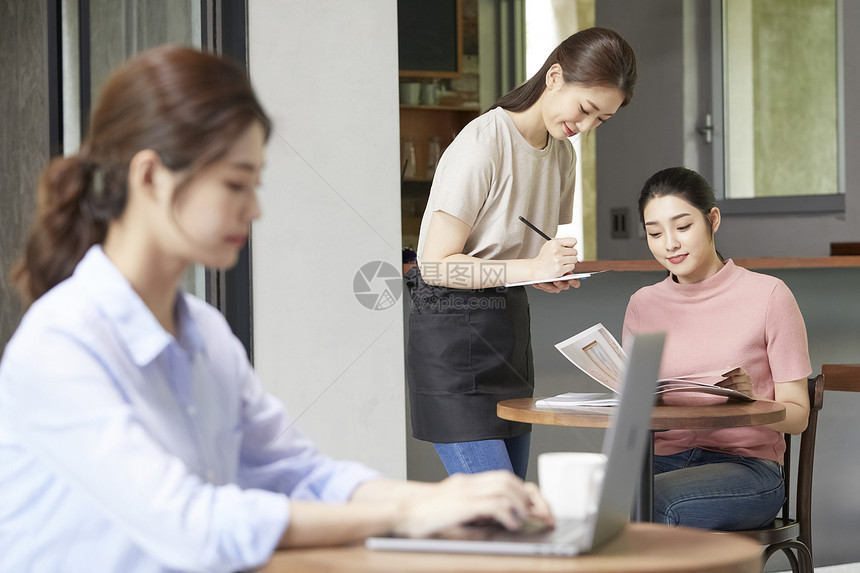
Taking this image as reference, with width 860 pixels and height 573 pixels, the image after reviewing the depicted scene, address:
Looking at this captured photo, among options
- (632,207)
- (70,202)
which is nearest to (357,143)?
(70,202)

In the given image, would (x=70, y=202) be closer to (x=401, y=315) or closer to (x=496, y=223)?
(x=496, y=223)

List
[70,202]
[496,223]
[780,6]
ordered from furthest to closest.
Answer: [780,6] < [496,223] < [70,202]

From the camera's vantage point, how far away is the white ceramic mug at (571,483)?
97 cm

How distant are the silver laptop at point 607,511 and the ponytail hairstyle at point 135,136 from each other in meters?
0.38

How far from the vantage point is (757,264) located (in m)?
2.95

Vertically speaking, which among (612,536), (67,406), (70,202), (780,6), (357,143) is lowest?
(612,536)

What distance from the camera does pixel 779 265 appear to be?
2.95 meters

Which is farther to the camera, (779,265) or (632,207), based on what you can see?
(632,207)

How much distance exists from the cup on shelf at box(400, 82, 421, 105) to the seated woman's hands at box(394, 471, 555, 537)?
15.5ft

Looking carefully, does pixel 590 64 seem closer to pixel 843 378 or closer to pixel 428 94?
pixel 843 378

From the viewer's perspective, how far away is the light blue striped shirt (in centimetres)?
80

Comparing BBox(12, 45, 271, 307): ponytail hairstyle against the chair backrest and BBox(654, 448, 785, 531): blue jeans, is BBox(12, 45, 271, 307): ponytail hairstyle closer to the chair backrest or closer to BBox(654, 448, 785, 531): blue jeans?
BBox(654, 448, 785, 531): blue jeans

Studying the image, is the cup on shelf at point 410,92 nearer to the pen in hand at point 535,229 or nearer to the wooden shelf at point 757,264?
the wooden shelf at point 757,264

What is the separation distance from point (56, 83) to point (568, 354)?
1.63 meters
